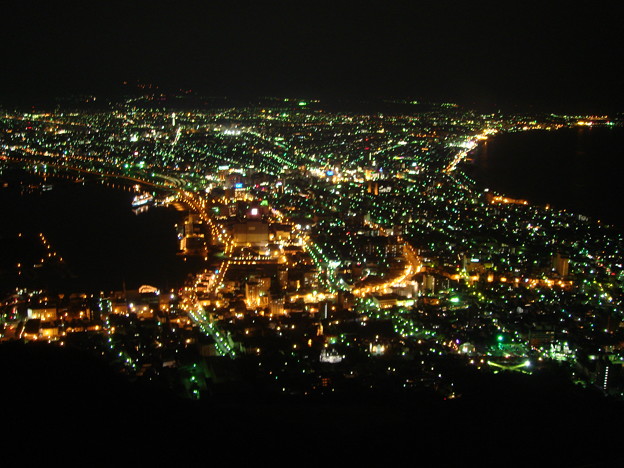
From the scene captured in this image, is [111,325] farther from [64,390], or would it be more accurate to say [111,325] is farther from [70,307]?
[64,390]

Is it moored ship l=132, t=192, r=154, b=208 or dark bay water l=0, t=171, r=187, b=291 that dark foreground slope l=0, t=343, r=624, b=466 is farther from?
moored ship l=132, t=192, r=154, b=208

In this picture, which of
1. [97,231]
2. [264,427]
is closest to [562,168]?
[97,231]

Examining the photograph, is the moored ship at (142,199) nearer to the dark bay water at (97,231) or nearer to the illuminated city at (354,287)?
the illuminated city at (354,287)

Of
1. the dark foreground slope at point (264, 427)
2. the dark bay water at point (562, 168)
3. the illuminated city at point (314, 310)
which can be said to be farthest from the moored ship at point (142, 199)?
the dark foreground slope at point (264, 427)

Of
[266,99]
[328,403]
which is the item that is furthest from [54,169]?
[328,403]

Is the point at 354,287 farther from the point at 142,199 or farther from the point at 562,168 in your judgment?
the point at 562,168

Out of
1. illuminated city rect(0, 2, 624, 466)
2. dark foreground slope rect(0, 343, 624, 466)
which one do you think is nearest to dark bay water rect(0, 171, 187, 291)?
illuminated city rect(0, 2, 624, 466)
